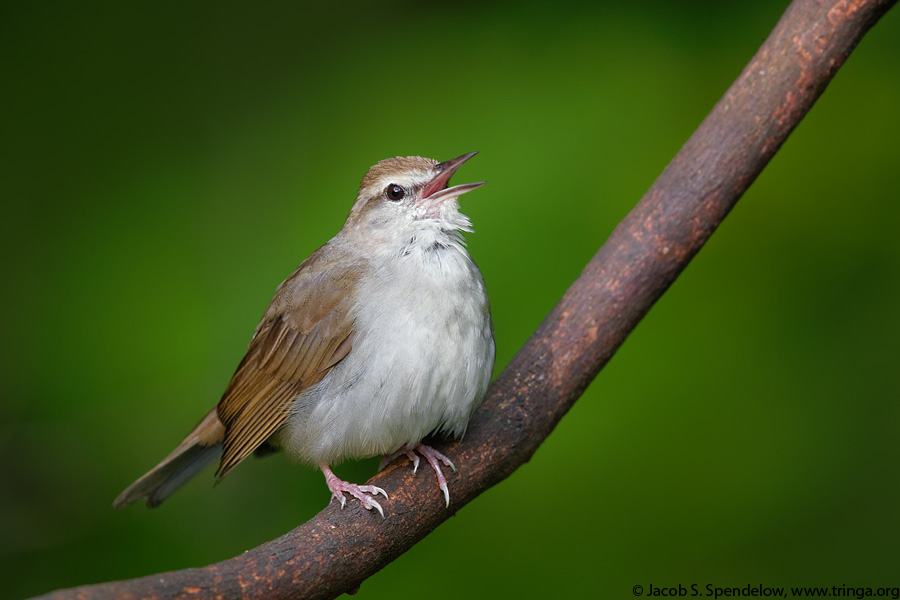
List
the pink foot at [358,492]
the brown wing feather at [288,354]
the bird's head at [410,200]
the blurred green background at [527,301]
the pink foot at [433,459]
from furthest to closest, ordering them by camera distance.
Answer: the blurred green background at [527,301], the bird's head at [410,200], the brown wing feather at [288,354], the pink foot at [433,459], the pink foot at [358,492]

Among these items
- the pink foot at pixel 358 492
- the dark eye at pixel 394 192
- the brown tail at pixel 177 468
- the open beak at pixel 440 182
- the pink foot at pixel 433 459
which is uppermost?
the open beak at pixel 440 182

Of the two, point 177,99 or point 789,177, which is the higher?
point 789,177

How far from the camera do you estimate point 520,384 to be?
317 centimetres

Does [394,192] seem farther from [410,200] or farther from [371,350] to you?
[371,350]

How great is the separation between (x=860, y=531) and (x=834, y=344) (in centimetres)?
71

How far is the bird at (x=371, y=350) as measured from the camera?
2.94 metres

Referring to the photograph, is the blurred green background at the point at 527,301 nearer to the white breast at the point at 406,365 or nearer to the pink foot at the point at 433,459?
the white breast at the point at 406,365

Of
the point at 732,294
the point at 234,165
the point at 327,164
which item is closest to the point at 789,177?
the point at 732,294

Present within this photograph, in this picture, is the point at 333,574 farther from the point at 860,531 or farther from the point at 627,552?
the point at 860,531

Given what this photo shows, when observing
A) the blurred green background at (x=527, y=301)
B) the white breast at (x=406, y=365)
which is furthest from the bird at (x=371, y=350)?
the blurred green background at (x=527, y=301)

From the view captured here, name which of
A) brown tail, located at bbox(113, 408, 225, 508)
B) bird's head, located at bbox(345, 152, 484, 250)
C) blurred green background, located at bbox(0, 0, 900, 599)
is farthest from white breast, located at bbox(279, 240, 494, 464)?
blurred green background, located at bbox(0, 0, 900, 599)

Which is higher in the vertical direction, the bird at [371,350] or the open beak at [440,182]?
the open beak at [440,182]

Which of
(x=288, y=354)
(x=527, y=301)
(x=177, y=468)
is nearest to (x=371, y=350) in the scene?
(x=288, y=354)

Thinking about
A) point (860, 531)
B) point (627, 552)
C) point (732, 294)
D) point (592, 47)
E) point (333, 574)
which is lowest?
point (333, 574)
